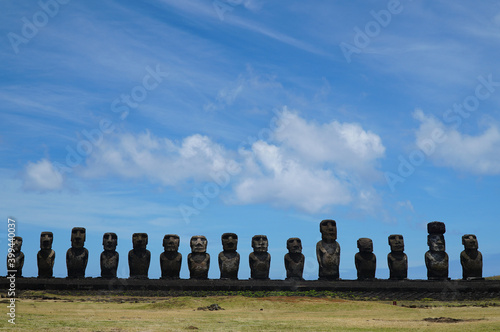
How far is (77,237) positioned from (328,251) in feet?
37.2

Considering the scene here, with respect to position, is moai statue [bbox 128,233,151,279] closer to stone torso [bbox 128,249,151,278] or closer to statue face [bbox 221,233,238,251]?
stone torso [bbox 128,249,151,278]

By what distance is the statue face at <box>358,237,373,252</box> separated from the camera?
2733 centimetres

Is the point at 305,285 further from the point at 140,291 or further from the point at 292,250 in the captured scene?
the point at 140,291

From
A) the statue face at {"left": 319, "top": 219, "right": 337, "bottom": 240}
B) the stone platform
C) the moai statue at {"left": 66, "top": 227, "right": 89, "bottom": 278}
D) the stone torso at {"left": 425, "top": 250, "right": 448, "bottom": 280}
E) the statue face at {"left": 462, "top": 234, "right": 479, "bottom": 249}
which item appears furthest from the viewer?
the moai statue at {"left": 66, "top": 227, "right": 89, "bottom": 278}

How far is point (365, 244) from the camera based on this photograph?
27.3 m

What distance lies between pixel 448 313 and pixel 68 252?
55.4 feet

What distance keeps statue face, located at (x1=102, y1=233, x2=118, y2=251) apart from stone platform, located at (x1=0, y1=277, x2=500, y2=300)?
5.69 feet

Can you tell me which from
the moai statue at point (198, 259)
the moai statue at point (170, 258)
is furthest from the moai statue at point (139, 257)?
the moai statue at point (198, 259)

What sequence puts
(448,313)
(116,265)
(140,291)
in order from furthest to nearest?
(116,265) → (140,291) → (448,313)

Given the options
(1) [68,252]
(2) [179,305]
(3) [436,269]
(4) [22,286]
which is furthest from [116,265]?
(3) [436,269]

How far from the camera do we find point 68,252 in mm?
28219

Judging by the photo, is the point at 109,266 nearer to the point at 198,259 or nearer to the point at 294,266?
the point at 198,259

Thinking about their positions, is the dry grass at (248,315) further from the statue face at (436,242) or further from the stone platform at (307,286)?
the statue face at (436,242)

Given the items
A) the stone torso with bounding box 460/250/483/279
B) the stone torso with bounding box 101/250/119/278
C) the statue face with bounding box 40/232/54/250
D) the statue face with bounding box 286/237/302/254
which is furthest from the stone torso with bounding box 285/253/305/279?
the statue face with bounding box 40/232/54/250
